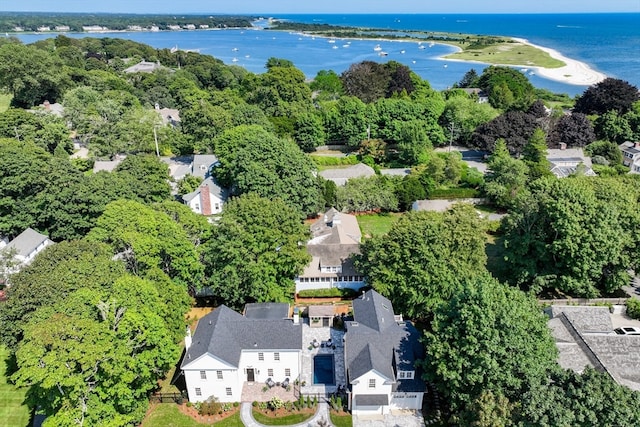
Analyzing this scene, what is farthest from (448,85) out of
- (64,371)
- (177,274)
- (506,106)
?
(64,371)

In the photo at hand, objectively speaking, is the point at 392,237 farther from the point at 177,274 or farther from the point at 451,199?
the point at 451,199

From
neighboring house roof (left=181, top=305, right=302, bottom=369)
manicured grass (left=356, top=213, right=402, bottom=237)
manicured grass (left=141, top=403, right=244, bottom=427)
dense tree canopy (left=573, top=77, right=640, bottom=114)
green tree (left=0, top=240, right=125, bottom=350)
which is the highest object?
dense tree canopy (left=573, top=77, right=640, bottom=114)

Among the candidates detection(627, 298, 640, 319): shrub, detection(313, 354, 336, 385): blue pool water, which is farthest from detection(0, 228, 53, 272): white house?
detection(627, 298, 640, 319): shrub

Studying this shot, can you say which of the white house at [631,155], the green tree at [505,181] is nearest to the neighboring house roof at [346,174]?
the green tree at [505,181]

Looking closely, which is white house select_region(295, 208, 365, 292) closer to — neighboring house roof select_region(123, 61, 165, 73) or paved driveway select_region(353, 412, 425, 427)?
paved driveway select_region(353, 412, 425, 427)

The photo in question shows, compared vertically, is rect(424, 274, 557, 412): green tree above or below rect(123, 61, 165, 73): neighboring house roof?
below

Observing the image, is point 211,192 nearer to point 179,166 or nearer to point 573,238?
point 179,166
